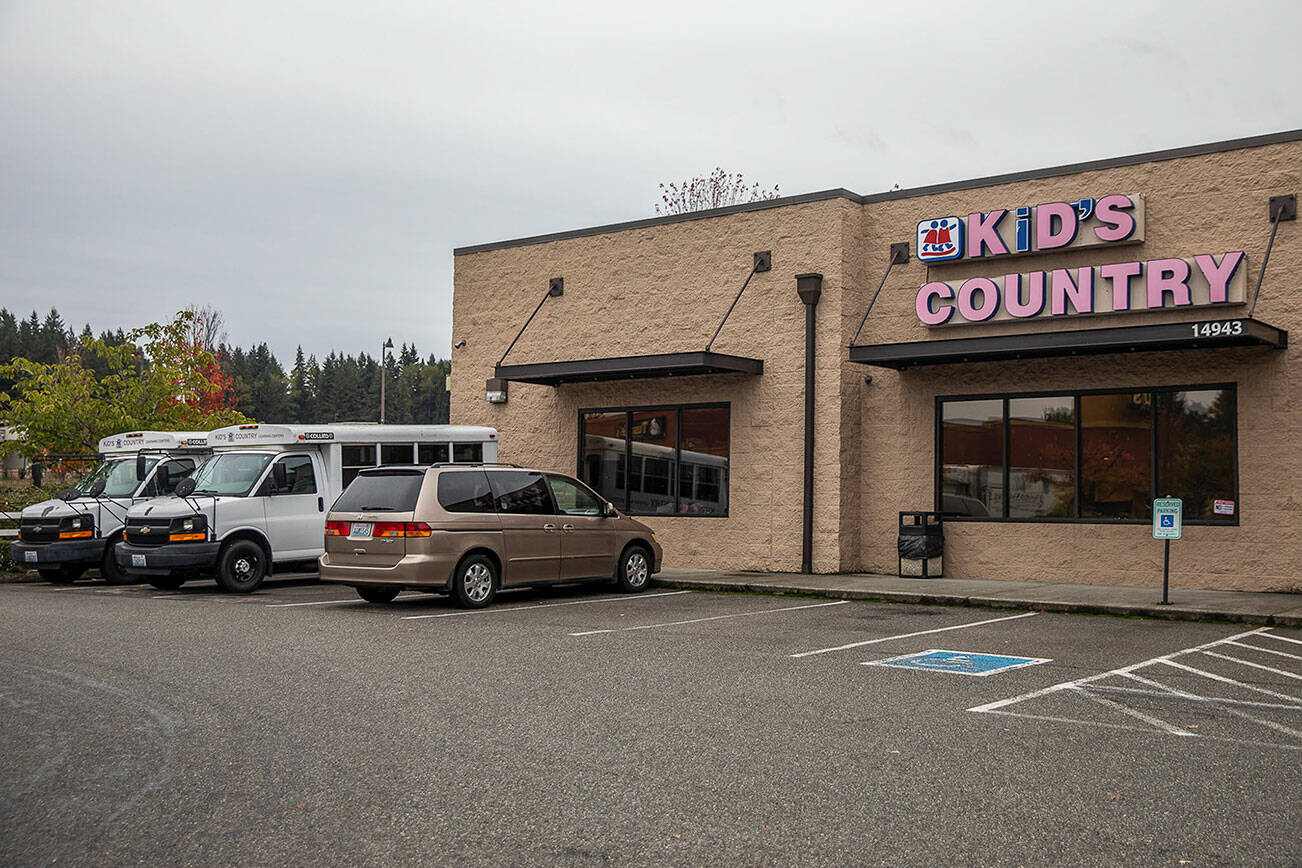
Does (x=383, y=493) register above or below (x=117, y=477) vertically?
below

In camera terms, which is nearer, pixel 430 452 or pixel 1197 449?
pixel 1197 449

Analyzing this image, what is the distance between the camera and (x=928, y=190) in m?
18.9

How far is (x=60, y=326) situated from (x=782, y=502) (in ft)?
→ 437

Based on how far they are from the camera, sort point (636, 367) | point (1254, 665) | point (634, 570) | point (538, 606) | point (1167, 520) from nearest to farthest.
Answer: point (1254, 665) < point (1167, 520) < point (538, 606) < point (634, 570) < point (636, 367)

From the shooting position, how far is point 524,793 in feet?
19.3

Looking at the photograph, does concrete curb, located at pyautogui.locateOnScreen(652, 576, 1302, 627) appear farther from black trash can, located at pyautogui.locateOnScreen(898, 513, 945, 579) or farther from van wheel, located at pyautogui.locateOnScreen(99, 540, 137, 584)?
van wheel, located at pyautogui.locateOnScreen(99, 540, 137, 584)

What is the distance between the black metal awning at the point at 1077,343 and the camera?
48.9 ft

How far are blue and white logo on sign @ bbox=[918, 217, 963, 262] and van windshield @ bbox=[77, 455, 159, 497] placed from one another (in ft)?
40.5

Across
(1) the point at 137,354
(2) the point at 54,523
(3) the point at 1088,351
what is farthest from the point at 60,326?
(3) the point at 1088,351

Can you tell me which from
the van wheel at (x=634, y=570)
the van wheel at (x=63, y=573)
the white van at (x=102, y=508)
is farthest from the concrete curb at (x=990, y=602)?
the van wheel at (x=63, y=573)

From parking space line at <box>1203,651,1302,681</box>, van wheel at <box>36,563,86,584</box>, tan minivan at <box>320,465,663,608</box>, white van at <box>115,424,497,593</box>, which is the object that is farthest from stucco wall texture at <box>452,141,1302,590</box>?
van wheel at <box>36,563,86,584</box>

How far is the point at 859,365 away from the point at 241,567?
958 cm

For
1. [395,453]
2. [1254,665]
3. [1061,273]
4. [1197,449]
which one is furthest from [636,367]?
[1254,665]

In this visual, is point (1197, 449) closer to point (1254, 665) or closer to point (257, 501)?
point (1254, 665)
